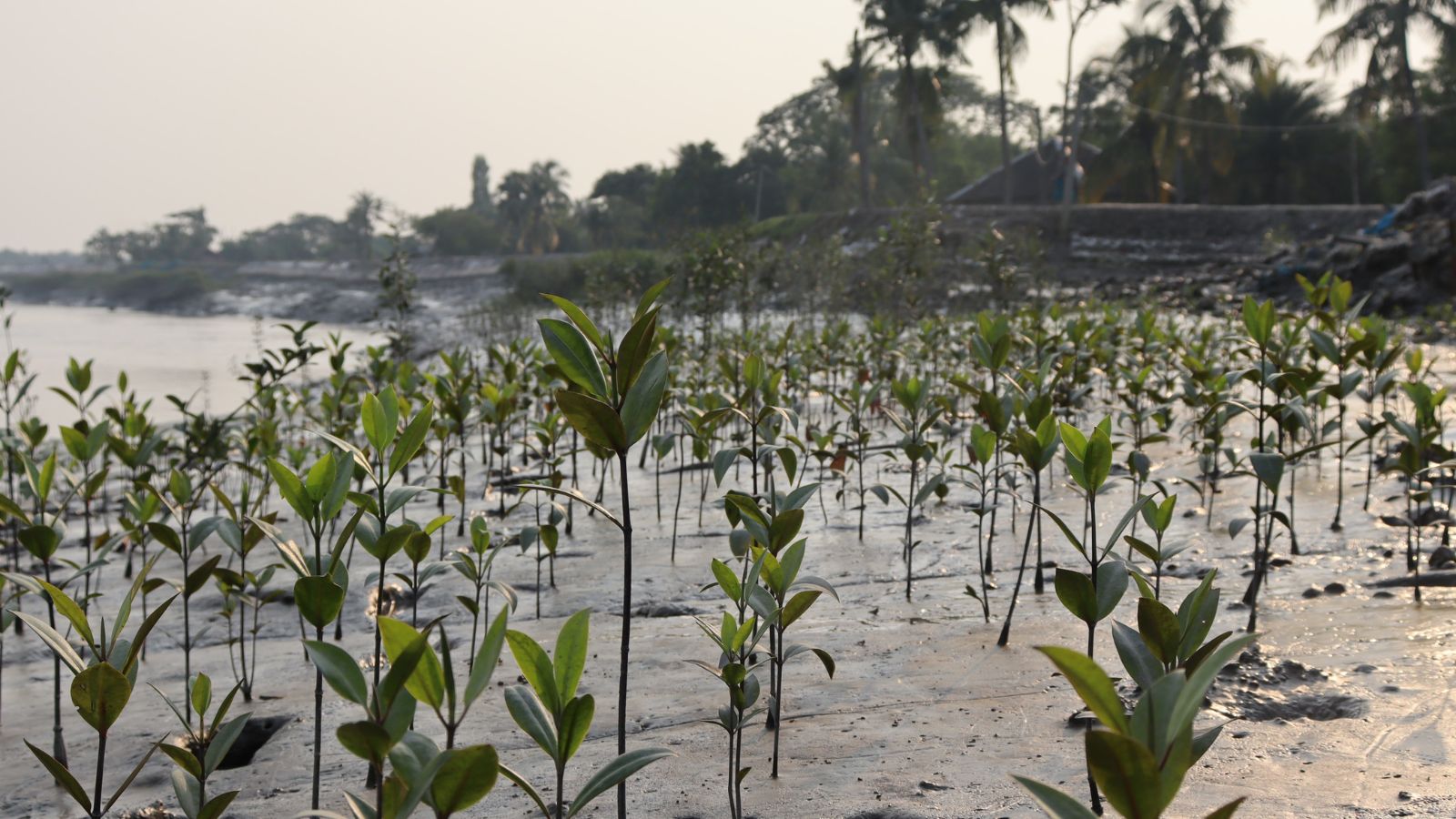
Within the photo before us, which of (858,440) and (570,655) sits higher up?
(570,655)

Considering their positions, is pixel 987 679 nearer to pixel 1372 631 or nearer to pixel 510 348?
pixel 1372 631

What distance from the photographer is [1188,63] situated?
33.5 meters

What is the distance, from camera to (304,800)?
2.34 m

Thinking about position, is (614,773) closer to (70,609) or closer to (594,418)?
(594,418)

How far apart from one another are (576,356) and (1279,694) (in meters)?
1.96

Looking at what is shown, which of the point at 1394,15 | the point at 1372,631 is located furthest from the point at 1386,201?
the point at 1372,631

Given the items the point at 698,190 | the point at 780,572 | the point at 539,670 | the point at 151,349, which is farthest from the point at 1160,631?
the point at 698,190

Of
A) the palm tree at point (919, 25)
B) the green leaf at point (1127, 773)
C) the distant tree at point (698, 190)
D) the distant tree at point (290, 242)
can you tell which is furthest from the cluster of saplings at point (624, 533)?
the distant tree at point (290, 242)

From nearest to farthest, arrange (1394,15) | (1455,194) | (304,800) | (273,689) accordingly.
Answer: (304,800)
(273,689)
(1455,194)
(1394,15)

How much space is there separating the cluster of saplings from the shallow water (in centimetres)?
405

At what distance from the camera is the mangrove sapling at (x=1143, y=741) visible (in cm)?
97

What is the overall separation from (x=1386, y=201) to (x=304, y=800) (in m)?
37.0

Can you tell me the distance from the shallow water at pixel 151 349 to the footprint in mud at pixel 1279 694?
7314mm

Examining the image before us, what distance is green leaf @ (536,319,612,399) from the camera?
1.49 m
